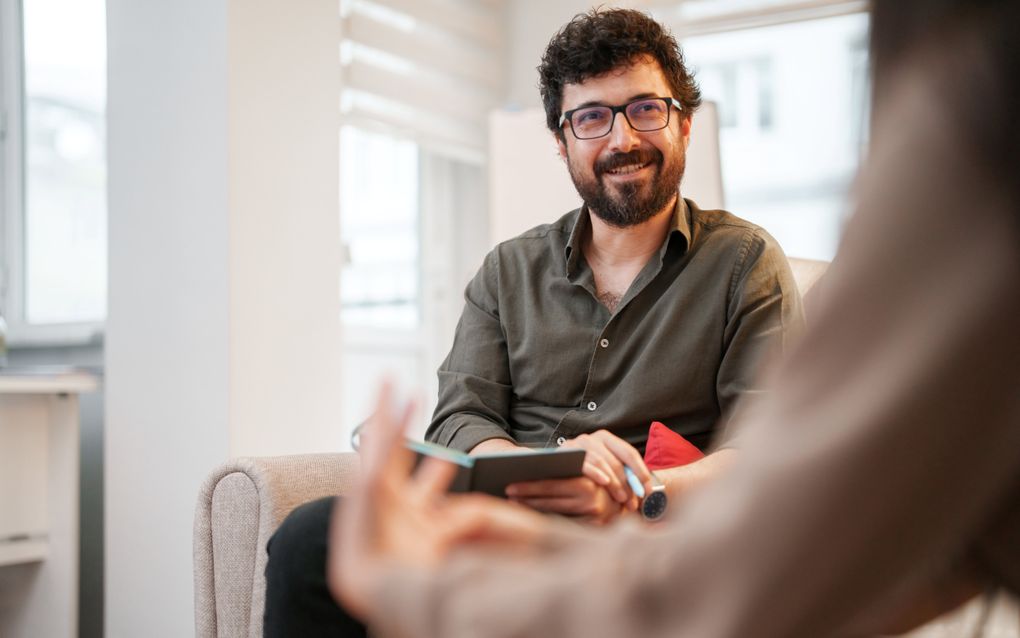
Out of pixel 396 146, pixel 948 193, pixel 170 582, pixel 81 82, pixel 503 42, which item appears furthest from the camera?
pixel 503 42

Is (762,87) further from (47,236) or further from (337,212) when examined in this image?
(47,236)

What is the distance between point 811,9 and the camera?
3490mm

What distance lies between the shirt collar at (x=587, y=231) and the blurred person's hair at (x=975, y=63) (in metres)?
1.46

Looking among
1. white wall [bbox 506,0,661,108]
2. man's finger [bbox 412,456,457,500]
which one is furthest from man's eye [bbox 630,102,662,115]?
white wall [bbox 506,0,661,108]

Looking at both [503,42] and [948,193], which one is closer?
[948,193]

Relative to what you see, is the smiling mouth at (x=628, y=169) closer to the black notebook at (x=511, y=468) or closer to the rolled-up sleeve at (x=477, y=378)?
the rolled-up sleeve at (x=477, y=378)

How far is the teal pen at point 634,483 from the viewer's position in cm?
139

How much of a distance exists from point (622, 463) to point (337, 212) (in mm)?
1378

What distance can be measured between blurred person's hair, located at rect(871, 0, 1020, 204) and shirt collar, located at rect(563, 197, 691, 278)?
1.46 m

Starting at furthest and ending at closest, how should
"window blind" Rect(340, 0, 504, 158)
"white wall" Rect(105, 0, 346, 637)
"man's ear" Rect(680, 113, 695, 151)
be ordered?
1. "window blind" Rect(340, 0, 504, 158)
2. "white wall" Rect(105, 0, 346, 637)
3. "man's ear" Rect(680, 113, 695, 151)

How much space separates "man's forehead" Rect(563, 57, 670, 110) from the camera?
187 centimetres

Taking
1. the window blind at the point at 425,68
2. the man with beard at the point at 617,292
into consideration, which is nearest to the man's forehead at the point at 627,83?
the man with beard at the point at 617,292

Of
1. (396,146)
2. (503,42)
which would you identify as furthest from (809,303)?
(503,42)

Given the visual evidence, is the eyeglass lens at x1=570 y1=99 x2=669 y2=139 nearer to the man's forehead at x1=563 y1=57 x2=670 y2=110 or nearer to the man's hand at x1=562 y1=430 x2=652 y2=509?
the man's forehead at x1=563 y1=57 x2=670 y2=110
